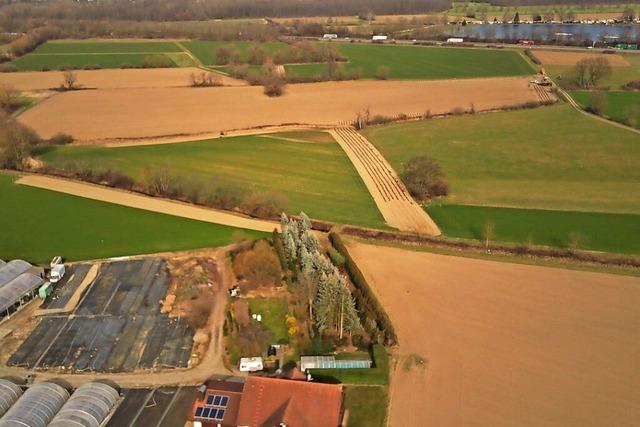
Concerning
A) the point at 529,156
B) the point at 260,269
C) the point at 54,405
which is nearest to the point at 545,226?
the point at 529,156

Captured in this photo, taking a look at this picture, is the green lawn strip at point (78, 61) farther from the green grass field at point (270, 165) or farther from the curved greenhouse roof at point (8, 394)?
the curved greenhouse roof at point (8, 394)

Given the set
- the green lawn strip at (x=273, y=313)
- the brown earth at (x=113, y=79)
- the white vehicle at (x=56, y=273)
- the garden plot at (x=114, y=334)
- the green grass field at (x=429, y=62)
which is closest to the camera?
the garden plot at (x=114, y=334)

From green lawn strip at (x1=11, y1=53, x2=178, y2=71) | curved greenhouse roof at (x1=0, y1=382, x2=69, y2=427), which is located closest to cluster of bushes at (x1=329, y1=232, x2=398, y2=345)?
curved greenhouse roof at (x1=0, y1=382, x2=69, y2=427)

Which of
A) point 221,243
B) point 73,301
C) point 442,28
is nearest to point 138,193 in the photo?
point 221,243

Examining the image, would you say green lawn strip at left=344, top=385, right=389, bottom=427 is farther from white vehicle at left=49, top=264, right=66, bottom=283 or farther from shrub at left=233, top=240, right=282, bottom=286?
white vehicle at left=49, top=264, right=66, bottom=283

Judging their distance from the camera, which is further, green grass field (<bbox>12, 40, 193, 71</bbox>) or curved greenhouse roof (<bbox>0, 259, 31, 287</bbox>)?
green grass field (<bbox>12, 40, 193, 71</bbox>)

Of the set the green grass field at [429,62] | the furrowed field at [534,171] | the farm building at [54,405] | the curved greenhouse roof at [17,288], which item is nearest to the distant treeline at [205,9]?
the green grass field at [429,62]

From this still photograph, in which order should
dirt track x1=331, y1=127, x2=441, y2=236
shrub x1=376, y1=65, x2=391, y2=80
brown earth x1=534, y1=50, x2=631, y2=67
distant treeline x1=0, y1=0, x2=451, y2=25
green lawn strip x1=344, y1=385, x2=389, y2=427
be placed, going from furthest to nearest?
distant treeline x1=0, y1=0, x2=451, y2=25 → brown earth x1=534, y1=50, x2=631, y2=67 → shrub x1=376, y1=65, x2=391, y2=80 → dirt track x1=331, y1=127, x2=441, y2=236 → green lawn strip x1=344, y1=385, x2=389, y2=427
